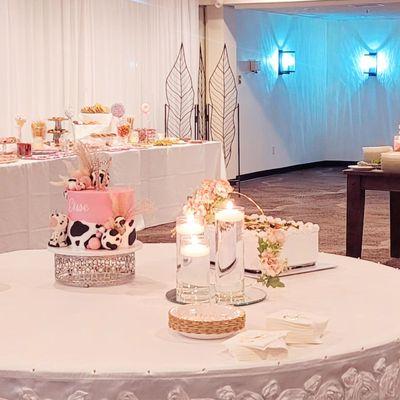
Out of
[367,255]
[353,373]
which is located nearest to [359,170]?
[367,255]

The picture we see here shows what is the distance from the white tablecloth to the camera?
6.26 meters

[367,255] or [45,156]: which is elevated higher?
[45,156]

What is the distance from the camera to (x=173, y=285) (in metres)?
2.64

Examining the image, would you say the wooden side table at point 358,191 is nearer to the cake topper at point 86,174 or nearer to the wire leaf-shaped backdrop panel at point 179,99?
the cake topper at point 86,174

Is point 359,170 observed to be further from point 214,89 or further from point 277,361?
point 214,89

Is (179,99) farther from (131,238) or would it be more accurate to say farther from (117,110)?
(131,238)

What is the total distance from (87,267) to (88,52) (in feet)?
25.2

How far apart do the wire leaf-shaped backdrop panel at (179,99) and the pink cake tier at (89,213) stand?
908 centimetres

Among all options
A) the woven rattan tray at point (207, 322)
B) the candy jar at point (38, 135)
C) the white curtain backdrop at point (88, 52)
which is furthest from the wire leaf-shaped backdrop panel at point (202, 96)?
the woven rattan tray at point (207, 322)

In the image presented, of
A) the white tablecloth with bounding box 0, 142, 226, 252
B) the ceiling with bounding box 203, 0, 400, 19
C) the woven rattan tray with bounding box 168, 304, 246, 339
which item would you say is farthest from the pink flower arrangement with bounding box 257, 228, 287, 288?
the ceiling with bounding box 203, 0, 400, 19

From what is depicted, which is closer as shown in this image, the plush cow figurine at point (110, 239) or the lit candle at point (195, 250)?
the lit candle at point (195, 250)

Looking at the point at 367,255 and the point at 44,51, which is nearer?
the point at 367,255

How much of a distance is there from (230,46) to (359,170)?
6.73 meters

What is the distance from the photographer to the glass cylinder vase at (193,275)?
95.3 inches
